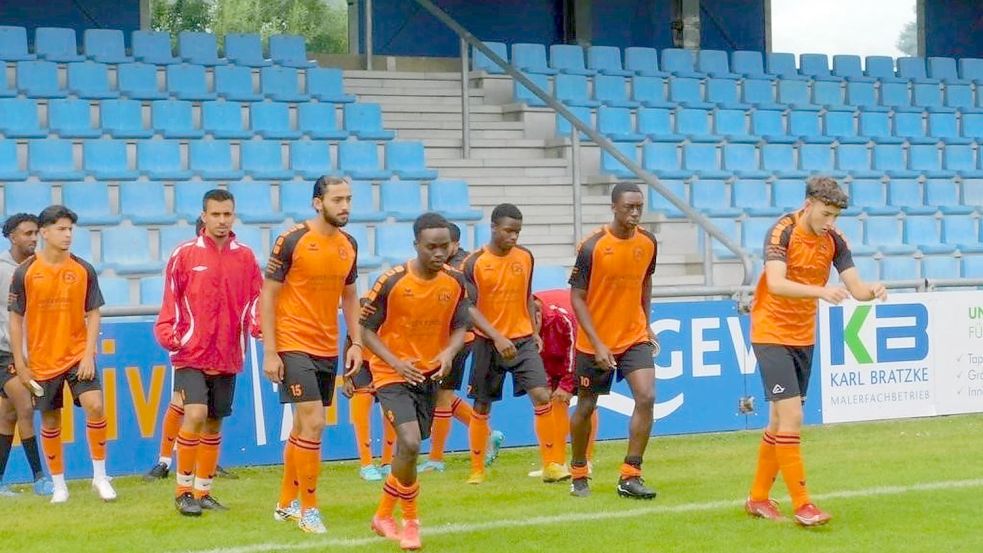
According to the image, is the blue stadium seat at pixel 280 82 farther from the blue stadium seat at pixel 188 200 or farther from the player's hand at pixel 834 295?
the player's hand at pixel 834 295

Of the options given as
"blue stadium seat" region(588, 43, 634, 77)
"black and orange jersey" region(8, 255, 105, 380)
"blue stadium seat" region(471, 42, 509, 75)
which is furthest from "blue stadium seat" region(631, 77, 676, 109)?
"black and orange jersey" region(8, 255, 105, 380)

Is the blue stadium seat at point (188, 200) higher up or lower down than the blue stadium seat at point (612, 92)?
lower down

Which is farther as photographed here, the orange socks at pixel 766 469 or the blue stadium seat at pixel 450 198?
the blue stadium seat at pixel 450 198

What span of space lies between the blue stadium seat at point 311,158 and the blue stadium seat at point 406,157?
0.76 meters

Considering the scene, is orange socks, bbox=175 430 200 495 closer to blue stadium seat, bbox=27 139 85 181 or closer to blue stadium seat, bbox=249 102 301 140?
blue stadium seat, bbox=27 139 85 181

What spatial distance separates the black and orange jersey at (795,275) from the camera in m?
8.64

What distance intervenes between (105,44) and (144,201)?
3662mm

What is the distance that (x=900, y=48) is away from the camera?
31.6 meters

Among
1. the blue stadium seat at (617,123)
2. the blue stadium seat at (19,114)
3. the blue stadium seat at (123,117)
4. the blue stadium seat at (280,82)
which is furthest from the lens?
the blue stadium seat at (617,123)

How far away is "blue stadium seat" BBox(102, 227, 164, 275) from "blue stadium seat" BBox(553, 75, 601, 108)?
6994 millimetres

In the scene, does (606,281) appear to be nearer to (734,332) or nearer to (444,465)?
(444,465)

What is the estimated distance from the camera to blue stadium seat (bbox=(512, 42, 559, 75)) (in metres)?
20.7

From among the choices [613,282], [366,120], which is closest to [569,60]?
[366,120]

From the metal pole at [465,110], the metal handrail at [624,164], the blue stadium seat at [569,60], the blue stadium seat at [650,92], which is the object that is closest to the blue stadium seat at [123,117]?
the metal pole at [465,110]
